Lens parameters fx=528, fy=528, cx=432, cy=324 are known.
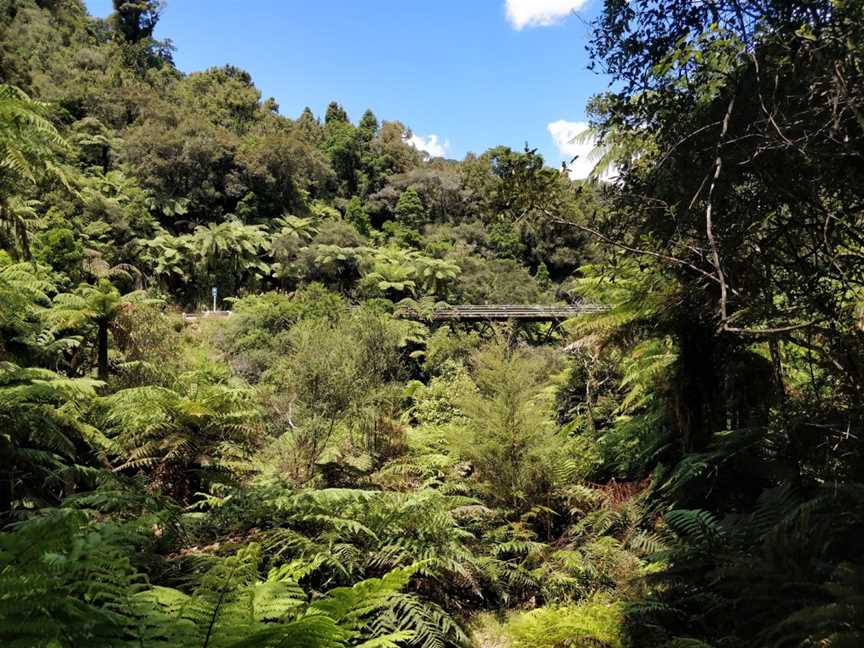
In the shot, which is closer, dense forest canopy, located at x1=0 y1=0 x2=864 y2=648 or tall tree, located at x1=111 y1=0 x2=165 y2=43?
dense forest canopy, located at x1=0 y1=0 x2=864 y2=648

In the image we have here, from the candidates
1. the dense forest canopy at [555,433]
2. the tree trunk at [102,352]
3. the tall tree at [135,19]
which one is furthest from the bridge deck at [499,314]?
the tall tree at [135,19]

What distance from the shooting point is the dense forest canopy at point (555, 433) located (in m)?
2.00

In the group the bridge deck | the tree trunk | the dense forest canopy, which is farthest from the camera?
the bridge deck

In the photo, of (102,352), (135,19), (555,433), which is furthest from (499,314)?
(135,19)

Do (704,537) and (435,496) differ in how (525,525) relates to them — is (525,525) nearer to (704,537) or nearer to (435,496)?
(435,496)

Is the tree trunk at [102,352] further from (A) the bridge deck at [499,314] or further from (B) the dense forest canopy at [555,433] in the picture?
(A) the bridge deck at [499,314]

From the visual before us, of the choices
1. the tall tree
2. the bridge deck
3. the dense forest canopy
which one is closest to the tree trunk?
the dense forest canopy

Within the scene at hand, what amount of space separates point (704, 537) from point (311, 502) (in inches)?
115

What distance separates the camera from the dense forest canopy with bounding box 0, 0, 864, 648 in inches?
78.7

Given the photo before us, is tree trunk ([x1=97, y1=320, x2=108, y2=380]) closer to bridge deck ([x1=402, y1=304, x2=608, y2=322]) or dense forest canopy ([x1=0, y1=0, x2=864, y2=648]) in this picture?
dense forest canopy ([x1=0, y1=0, x2=864, y2=648])

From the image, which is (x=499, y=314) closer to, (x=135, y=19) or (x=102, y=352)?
(x=102, y=352)

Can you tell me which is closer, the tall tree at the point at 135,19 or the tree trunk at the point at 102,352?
the tree trunk at the point at 102,352

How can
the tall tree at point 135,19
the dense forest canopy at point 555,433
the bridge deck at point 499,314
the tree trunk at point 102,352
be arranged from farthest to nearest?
the tall tree at point 135,19, the bridge deck at point 499,314, the tree trunk at point 102,352, the dense forest canopy at point 555,433

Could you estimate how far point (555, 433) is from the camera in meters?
6.30
